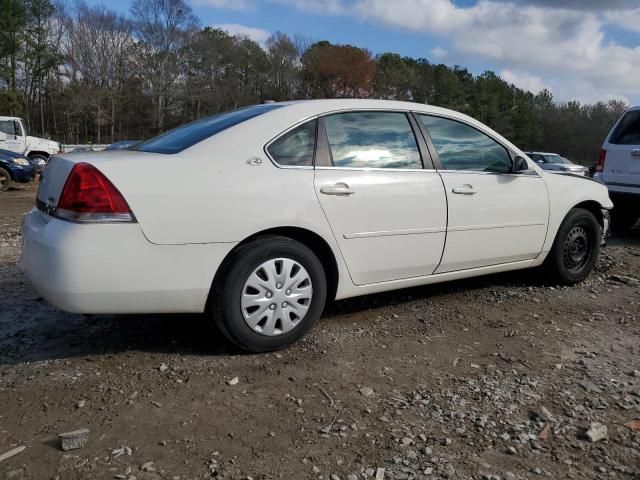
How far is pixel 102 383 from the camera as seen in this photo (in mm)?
2867

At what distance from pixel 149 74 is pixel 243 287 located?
167 ft

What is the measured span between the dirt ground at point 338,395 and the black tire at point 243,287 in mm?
120

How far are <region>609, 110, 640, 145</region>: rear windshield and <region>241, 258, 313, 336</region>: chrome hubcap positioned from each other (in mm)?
6092

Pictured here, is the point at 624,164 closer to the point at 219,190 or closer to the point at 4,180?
the point at 219,190

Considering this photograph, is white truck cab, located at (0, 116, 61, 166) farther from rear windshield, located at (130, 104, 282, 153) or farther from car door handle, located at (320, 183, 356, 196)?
car door handle, located at (320, 183, 356, 196)

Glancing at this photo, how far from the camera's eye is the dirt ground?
223 cm

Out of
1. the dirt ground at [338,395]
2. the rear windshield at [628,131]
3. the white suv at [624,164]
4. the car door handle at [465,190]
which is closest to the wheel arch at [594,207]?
the dirt ground at [338,395]

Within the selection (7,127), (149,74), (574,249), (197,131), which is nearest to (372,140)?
(197,131)

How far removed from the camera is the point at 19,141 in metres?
19.6

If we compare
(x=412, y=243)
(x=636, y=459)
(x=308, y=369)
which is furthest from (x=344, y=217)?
(x=636, y=459)

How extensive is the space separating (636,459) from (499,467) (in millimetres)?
602

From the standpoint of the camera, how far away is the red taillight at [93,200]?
272cm

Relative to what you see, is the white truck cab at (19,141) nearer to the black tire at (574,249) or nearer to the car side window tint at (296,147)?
the car side window tint at (296,147)

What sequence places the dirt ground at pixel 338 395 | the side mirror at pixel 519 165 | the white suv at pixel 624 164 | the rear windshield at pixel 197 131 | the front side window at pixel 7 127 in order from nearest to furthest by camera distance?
1. the dirt ground at pixel 338 395
2. the rear windshield at pixel 197 131
3. the side mirror at pixel 519 165
4. the white suv at pixel 624 164
5. the front side window at pixel 7 127
